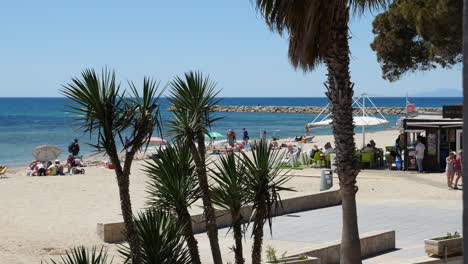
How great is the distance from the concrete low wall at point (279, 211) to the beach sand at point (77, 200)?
0.91 ft

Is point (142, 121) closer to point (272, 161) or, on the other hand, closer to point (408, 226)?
point (272, 161)

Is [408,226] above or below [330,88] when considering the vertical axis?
below

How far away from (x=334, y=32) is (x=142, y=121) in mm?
3516

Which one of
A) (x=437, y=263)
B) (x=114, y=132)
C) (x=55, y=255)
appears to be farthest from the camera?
(x=55, y=255)

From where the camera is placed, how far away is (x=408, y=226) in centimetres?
1345

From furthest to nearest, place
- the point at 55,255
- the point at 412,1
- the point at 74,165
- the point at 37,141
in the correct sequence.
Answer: the point at 37,141, the point at 74,165, the point at 412,1, the point at 55,255

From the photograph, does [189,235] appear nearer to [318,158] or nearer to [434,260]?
[434,260]

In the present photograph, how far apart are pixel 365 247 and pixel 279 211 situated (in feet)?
13.0

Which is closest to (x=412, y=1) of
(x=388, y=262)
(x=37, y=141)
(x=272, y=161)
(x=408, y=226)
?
(x=408, y=226)

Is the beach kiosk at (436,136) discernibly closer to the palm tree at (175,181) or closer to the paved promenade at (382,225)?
the paved promenade at (382,225)

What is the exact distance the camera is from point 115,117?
5930 mm

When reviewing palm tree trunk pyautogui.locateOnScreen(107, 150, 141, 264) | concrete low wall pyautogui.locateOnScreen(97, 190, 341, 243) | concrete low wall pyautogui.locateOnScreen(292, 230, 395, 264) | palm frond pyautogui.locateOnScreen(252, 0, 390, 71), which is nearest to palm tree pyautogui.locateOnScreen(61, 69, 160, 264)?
palm tree trunk pyautogui.locateOnScreen(107, 150, 141, 264)

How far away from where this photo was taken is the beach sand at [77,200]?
12.7m

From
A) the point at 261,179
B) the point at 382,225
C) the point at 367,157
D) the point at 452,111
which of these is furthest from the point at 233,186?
the point at 367,157
